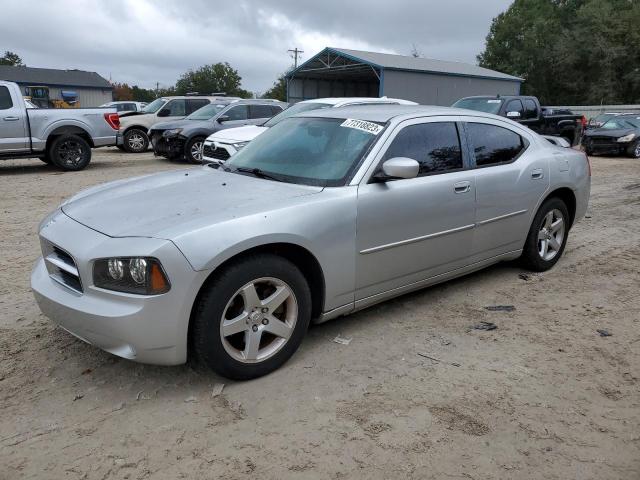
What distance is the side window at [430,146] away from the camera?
12.7ft

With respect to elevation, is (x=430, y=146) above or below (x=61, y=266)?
above

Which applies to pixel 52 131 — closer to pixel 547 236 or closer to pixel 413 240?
pixel 413 240

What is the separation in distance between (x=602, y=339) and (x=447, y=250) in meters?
1.25

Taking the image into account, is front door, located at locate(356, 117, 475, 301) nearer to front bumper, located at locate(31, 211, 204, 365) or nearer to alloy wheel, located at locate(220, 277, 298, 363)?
alloy wheel, located at locate(220, 277, 298, 363)

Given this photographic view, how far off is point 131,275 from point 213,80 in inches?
3325

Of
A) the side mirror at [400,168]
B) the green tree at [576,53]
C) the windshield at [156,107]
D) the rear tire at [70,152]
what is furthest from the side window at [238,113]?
the green tree at [576,53]

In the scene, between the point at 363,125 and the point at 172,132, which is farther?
the point at 172,132

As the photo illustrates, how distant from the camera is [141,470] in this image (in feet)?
7.90

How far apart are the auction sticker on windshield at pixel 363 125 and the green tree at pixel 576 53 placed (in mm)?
48351

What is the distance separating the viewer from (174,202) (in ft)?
10.8

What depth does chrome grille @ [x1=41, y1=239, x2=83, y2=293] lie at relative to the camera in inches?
117

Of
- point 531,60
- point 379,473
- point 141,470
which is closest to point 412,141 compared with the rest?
point 379,473

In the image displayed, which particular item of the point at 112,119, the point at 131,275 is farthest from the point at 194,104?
the point at 131,275

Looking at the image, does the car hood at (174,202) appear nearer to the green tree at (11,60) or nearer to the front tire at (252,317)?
the front tire at (252,317)
